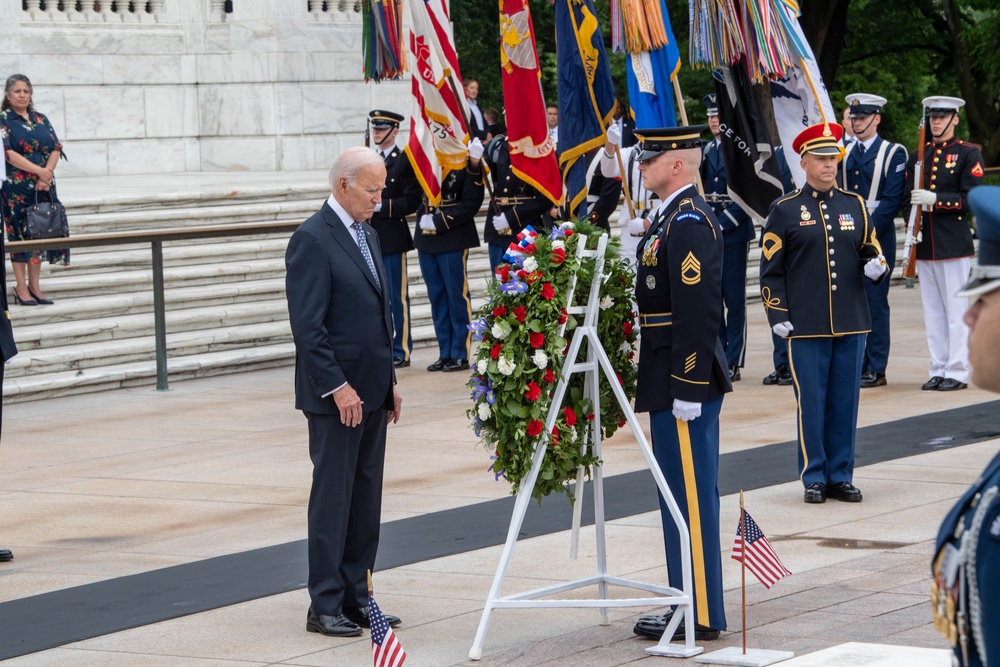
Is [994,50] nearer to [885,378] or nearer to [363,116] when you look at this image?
[363,116]

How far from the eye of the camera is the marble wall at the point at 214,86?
21125 millimetres

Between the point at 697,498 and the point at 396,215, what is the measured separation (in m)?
8.17

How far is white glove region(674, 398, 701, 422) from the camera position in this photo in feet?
19.7

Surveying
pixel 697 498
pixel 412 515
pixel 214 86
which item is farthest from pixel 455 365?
pixel 214 86

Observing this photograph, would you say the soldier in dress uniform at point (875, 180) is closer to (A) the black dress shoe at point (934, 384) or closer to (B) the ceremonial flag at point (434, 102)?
(A) the black dress shoe at point (934, 384)

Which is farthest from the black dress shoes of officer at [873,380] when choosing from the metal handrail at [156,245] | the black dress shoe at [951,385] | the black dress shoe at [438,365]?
the metal handrail at [156,245]

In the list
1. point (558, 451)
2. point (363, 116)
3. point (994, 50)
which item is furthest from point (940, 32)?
point (558, 451)

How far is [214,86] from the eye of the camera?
21828 millimetres

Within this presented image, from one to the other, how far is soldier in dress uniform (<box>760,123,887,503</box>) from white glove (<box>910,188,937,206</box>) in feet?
11.7

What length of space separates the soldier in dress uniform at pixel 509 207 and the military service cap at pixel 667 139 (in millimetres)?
7426

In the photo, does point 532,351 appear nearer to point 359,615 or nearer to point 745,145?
point 359,615

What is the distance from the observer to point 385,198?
13.9 m

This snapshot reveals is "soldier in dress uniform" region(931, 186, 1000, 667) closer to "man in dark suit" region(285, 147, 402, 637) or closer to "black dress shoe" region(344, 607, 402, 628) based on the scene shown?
"man in dark suit" region(285, 147, 402, 637)

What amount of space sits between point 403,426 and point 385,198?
10.8 feet
